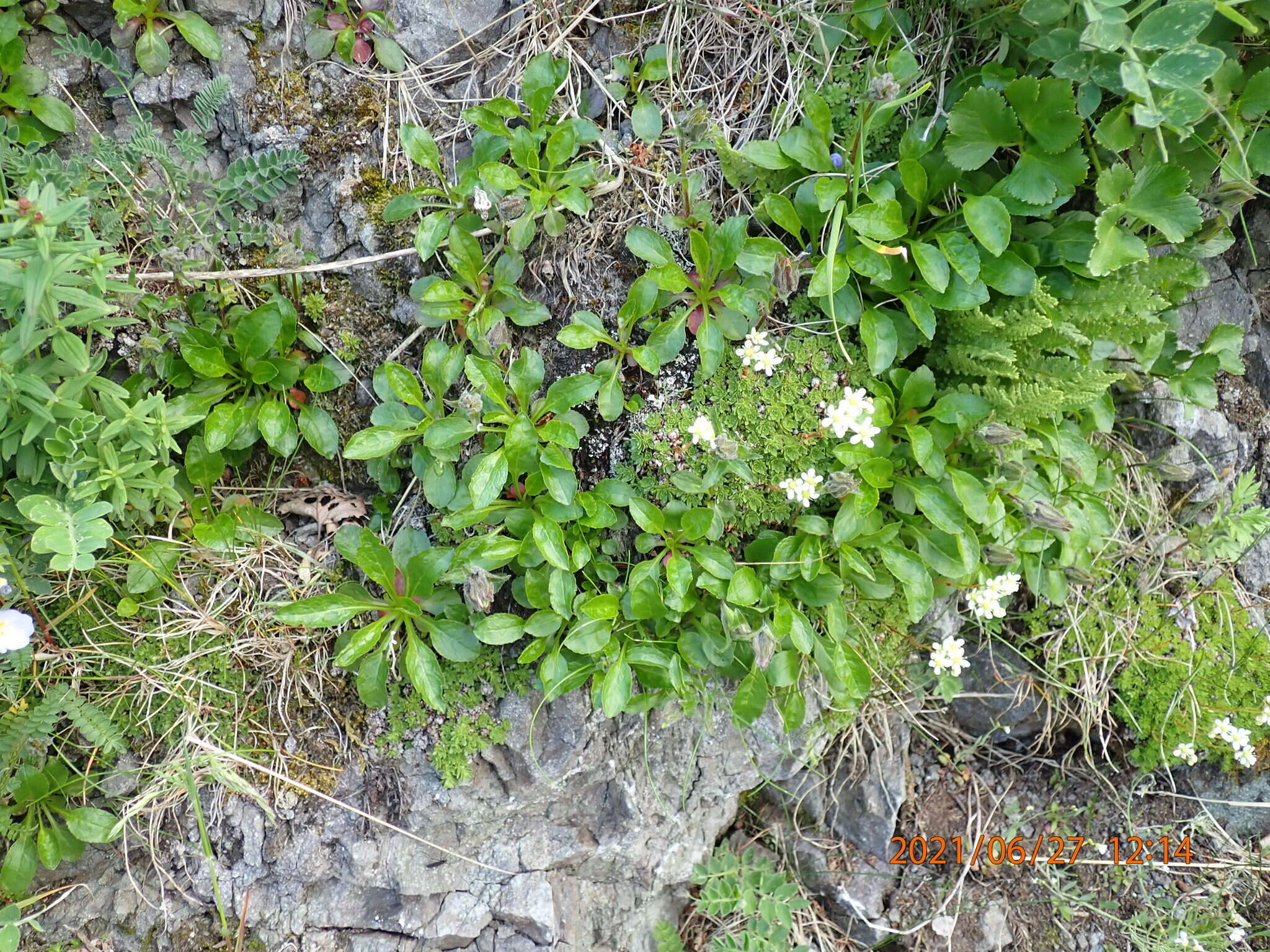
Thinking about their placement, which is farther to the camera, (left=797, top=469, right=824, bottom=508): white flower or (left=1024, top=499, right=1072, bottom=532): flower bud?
(left=1024, top=499, right=1072, bottom=532): flower bud

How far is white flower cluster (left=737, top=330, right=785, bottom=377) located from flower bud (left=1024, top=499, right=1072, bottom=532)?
107cm

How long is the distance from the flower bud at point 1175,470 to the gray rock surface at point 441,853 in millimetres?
1991

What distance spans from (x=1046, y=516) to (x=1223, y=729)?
144 cm

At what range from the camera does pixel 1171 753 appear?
11.2ft

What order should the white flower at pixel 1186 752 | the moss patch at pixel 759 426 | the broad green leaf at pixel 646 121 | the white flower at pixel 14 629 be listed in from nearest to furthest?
the white flower at pixel 14 629 < the moss patch at pixel 759 426 < the broad green leaf at pixel 646 121 < the white flower at pixel 1186 752

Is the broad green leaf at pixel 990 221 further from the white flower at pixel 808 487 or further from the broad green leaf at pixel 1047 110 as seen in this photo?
the white flower at pixel 808 487

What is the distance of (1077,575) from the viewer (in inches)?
126

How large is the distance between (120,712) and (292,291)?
169 centimetres

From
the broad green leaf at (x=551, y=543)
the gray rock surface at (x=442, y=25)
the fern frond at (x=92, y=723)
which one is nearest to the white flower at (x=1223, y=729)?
the broad green leaf at (x=551, y=543)

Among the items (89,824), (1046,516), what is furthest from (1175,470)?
(89,824)

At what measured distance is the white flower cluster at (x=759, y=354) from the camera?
2699 mm

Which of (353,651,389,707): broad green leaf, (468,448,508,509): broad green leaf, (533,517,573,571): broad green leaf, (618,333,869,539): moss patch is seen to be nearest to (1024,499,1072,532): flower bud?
(618,333,869,539): moss patch

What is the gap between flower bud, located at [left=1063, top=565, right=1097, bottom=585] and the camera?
3193 mm

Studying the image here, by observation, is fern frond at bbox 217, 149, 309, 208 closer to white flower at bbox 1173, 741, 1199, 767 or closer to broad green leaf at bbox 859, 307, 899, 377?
broad green leaf at bbox 859, 307, 899, 377
